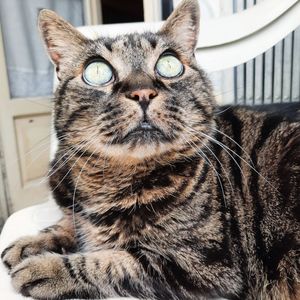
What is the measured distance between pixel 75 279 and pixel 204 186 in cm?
28

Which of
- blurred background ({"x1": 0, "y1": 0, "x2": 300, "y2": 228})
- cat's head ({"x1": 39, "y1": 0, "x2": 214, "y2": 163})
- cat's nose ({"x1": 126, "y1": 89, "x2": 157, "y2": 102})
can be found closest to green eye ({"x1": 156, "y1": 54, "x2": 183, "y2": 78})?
cat's head ({"x1": 39, "y1": 0, "x2": 214, "y2": 163})

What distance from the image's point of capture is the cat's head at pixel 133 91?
0.62 meters

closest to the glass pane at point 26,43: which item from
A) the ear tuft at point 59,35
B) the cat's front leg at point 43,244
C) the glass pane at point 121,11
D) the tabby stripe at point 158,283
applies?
the glass pane at point 121,11

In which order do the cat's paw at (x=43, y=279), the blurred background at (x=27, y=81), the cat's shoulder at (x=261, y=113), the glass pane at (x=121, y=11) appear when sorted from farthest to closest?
1. the glass pane at (x=121, y=11)
2. the blurred background at (x=27, y=81)
3. the cat's shoulder at (x=261, y=113)
4. the cat's paw at (x=43, y=279)

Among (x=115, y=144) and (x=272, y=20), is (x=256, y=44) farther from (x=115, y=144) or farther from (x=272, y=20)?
(x=115, y=144)

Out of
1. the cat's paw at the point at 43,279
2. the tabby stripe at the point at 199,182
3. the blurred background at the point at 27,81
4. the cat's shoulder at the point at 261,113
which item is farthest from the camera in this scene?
the blurred background at the point at 27,81

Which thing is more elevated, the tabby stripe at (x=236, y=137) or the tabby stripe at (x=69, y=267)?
the tabby stripe at (x=236, y=137)

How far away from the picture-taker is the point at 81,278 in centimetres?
58

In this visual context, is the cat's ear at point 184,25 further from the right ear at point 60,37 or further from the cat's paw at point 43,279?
the cat's paw at point 43,279

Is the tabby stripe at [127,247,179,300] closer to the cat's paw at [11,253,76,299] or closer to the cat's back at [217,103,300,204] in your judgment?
the cat's paw at [11,253,76,299]

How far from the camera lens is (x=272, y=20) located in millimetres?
1083

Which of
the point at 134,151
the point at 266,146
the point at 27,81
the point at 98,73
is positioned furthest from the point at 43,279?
the point at 27,81

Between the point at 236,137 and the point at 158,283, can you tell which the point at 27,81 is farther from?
the point at 158,283

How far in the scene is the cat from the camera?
0.60m
